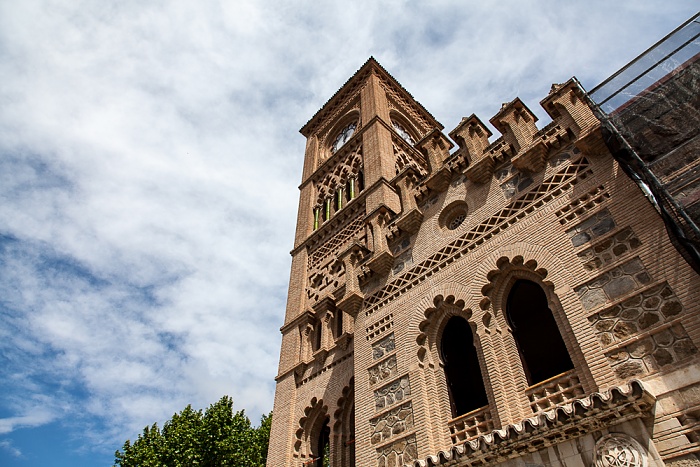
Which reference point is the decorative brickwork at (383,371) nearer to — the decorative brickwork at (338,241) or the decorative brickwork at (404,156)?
the decorative brickwork at (338,241)

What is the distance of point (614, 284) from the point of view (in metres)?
5.63

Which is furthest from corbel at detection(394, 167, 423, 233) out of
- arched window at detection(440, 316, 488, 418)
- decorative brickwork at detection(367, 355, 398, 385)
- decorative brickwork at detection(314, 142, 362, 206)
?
decorative brickwork at detection(314, 142, 362, 206)

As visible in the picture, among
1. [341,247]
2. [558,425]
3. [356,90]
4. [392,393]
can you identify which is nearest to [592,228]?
[558,425]

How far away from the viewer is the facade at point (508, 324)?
4.86m

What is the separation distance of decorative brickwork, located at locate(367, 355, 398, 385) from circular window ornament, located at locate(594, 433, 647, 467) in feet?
10.7

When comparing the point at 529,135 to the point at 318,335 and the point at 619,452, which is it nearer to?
the point at 619,452

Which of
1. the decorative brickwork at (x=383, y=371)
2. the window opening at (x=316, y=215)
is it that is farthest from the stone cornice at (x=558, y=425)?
the window opening at (x=316, y=215)

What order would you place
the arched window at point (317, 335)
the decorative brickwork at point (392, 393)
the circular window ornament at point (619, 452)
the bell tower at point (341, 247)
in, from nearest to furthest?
the circular window ornament at point (619, 452) < the decorative brickwork at point (392, 393) < the bell tower at point (341, 247) < the arched window at point (317, 335)

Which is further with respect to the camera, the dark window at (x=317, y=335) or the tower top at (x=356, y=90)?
the tower top at (x=356, y=90)

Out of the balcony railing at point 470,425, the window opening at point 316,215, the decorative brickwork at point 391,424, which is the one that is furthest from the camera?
the window opening at point 316,215

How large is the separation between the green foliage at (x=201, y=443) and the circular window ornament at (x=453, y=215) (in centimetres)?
1235

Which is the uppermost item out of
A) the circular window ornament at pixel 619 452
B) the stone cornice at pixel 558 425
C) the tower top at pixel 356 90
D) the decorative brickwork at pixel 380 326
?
the tower top at pixel 356 90

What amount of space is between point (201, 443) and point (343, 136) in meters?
12.3

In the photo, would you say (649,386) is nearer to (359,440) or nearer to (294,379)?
(359,440)
